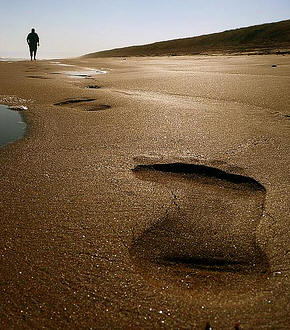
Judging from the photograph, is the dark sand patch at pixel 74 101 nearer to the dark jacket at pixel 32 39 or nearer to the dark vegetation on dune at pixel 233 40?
the dark jacket at pixel 32 39

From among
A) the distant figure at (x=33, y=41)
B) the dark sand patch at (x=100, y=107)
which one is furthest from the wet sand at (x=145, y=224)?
the distant figure at (x=33, y=41)

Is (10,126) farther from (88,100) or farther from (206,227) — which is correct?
(206,227)

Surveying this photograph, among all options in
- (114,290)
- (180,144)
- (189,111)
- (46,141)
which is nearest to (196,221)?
(114,290)

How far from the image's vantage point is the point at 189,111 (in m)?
2.18

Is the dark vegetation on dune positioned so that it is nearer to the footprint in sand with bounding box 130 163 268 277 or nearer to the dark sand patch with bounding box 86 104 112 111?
the dark sand patch with bounding box 86 104 112 111

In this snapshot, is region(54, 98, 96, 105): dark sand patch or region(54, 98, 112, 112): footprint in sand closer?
region(54, 98, 112, 112): footprint in sand

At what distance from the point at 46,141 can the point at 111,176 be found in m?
0.52

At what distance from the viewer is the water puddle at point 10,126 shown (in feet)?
5.40

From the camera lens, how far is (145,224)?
0.97m

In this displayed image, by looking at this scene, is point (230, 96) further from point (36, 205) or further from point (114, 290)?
point (114, 290)

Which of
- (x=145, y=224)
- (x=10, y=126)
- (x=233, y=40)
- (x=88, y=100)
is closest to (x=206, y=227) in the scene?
(x=145, y=224)

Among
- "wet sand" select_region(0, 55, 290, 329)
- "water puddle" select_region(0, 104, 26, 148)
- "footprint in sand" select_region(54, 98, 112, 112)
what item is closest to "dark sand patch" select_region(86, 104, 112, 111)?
"footprint in sand" select_region(54, 98, 112, 112)

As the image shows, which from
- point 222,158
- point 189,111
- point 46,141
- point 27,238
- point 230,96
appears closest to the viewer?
point 27,238

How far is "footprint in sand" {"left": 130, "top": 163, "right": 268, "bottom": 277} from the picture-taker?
83 cm
